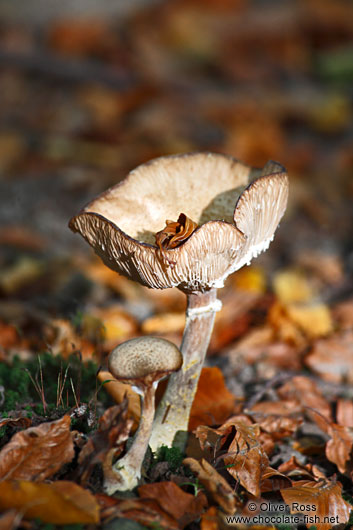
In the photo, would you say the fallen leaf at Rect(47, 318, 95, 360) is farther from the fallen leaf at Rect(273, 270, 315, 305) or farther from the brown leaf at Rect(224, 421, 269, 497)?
the fallen leaf at Rect(273, 270, 315, 305)

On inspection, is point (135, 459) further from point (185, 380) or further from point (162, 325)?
point (162, 325)

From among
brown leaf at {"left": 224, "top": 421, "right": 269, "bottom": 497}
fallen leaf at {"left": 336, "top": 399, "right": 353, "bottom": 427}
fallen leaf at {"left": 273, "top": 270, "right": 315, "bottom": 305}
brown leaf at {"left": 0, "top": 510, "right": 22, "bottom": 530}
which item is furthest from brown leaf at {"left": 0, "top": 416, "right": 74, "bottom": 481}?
fallen leaf at {"left": 273, "top": 270, "right": 315, "bottom": 305}

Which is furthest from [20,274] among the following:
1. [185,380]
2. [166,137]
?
[166,137]

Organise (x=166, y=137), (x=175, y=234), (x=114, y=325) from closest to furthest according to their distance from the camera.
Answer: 1. (x=175, y=234)
2. (x=114, y=325)
3. (x=166, y=137)

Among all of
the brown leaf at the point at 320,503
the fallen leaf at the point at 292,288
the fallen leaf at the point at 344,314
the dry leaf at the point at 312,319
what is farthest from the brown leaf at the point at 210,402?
the fallen leaf at the point at 292,288

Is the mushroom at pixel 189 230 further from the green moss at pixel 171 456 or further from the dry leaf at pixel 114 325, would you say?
the dry leaf at pixel 114 325
